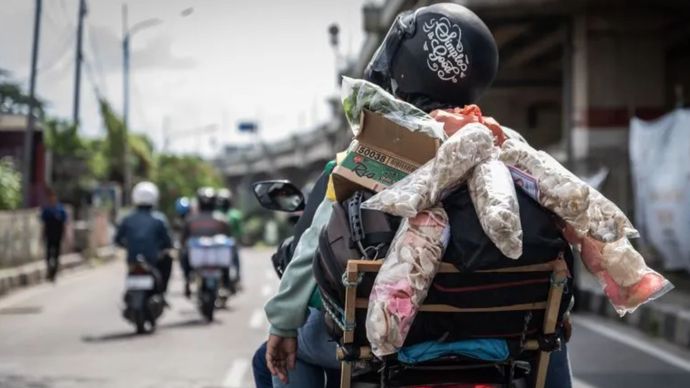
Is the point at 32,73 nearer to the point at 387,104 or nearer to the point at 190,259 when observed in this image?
the point at 190,259

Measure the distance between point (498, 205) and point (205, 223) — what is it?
1246 cm

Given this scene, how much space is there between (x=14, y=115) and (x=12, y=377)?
115ft

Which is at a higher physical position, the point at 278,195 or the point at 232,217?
the point at 278,195

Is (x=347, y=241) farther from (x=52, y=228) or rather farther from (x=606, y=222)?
(x=52, y=228)

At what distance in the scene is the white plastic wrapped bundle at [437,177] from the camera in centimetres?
242

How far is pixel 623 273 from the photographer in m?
2.52

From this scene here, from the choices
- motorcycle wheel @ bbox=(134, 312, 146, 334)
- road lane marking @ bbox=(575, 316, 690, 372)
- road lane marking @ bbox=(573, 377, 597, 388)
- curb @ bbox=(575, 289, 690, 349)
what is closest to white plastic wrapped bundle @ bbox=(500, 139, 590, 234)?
road lane marking @ bbox=(573, 377, 597, 388)

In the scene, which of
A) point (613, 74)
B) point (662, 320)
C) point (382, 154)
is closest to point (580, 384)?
point (662, 320)

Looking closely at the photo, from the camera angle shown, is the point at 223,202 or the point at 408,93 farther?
the point at 223,202

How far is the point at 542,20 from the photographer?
23156mm

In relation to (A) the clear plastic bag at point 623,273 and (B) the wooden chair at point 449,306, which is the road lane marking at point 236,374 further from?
(A) the clear plastic bag at point 623,273

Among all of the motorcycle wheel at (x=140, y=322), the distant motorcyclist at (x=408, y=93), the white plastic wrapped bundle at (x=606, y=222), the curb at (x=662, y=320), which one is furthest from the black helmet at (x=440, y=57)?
the motorcycle wheel at (x=140, y=322)

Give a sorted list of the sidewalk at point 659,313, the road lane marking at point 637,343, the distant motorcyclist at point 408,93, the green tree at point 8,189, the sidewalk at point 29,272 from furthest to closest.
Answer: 1. the green tree at point 8,189
2. the sidewalk at point 29,272
3. the sidewalk at point 659,313
4. the road lane marking at point 637,343
5. the distant motorcyclist at point 408,93

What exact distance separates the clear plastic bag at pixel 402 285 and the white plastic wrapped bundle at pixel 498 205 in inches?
4.1
